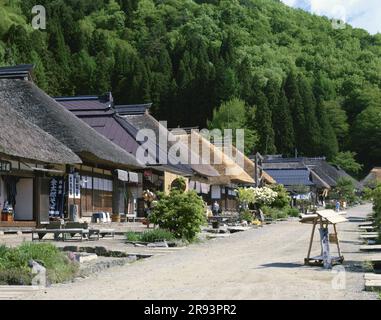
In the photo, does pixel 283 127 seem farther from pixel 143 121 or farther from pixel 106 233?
pixel 106 233

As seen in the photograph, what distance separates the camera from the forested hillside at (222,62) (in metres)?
78.6

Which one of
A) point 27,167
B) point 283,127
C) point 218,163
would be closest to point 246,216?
point 27,167

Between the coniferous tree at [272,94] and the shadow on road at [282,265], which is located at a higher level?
the coniferous tree at [272,94]

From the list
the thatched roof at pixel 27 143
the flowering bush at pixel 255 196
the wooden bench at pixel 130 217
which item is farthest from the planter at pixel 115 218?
the flowering bush at pixel 255 196

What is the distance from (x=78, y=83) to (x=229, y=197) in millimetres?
32033

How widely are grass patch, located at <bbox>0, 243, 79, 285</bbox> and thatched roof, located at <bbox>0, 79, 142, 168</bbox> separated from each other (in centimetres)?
1397

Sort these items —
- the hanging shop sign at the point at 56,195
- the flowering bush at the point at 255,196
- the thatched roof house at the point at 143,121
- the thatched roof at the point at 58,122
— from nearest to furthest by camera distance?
the hanging shop sign at the point at 56,195 → the thatched roof at the point at 58,122 → the flowering bush at the point at 255,196 → the thatched roof house at the point at 143,121

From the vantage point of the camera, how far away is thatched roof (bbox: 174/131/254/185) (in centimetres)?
4519

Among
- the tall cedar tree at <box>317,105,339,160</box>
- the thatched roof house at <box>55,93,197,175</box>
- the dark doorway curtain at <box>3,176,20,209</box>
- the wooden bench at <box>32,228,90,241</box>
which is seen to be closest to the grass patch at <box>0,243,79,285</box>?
the wooden bench at <box>32,228,90,241</box>

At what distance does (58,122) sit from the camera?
26.0 metres

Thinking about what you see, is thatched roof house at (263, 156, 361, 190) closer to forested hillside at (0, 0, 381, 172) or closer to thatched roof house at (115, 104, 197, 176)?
forested hillside at (0, 0, 381, 172)

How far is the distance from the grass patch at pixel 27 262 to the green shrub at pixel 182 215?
7.45 metres

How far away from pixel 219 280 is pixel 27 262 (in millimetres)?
3077

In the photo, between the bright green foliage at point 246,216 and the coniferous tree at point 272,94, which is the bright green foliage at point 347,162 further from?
the bright green foliage at point 246,216
